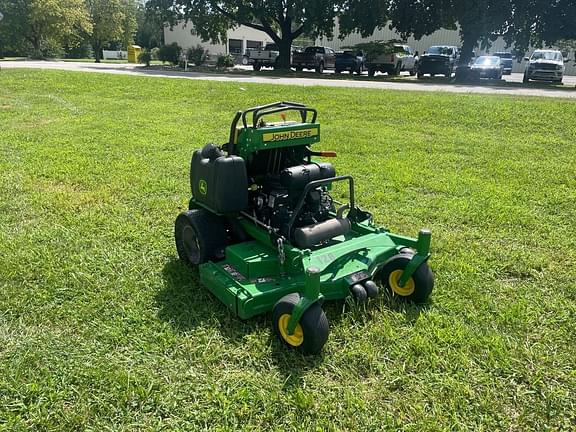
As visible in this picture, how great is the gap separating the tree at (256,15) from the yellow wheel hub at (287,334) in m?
27.8

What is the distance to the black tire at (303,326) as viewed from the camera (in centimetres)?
280

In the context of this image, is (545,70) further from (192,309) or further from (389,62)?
(192,309)

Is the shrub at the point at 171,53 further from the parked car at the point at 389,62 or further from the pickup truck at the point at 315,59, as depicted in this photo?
the parked car at the point at 389,62

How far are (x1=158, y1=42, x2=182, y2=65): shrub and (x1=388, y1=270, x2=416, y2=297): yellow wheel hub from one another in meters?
35.2

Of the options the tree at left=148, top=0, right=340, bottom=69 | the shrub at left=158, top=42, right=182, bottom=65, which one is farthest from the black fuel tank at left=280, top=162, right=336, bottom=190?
the shrub at left=158, top=42, right=182, bottom=65

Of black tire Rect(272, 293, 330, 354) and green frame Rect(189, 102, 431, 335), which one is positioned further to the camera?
green frame Rect(189, 102, 431, 335)

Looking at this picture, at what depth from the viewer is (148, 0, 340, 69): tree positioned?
93.8 ft

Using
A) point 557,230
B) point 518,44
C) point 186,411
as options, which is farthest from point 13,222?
point 518,44

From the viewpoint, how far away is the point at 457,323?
129 inches

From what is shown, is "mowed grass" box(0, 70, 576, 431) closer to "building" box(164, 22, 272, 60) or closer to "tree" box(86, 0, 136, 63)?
"building" box(164, 22, 272, 60)

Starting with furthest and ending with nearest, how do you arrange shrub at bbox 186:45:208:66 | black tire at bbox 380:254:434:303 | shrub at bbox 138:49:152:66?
shrub at bbox 138:49:152:66, shrub at bbox 186:45:208:66, black tire at bbox 380:254:434:303

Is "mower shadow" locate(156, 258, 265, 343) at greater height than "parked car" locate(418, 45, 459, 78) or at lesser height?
lesser

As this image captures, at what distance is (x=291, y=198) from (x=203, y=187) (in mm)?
675

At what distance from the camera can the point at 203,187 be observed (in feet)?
12.1
